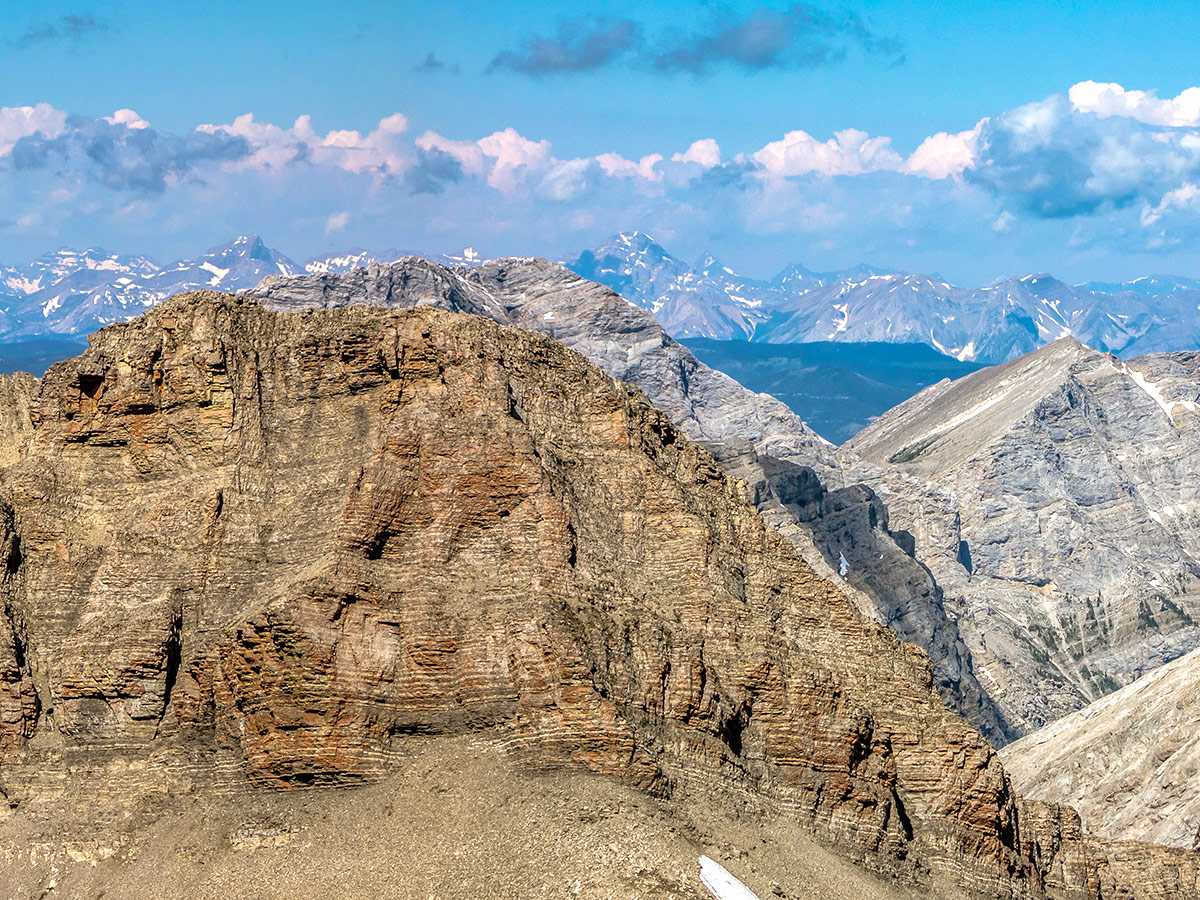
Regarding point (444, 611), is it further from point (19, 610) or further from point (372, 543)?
point (19, 610)

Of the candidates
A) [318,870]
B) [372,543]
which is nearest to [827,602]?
[372,543]

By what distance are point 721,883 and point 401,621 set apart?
17.5m

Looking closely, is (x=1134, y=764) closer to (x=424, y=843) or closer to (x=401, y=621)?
(x=401, y=621)

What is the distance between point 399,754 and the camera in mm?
50344

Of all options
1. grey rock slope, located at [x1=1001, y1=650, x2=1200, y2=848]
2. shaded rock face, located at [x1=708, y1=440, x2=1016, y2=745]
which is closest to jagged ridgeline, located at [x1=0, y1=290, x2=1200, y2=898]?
grey rock slope, located at [x1=1001, y1=650, x2=1200, y2=848]

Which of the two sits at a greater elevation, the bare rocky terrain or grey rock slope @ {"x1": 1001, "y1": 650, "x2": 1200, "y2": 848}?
the bare rocky terrain

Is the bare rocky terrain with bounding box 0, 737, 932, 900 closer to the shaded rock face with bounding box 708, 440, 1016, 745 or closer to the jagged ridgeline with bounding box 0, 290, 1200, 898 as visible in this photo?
the jagged ridgeline with bounding box 0, 290, 1200, 898

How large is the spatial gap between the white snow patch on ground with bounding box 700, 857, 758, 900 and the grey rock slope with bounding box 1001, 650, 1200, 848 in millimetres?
76962

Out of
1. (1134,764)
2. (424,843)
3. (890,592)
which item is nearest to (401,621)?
(424,843)

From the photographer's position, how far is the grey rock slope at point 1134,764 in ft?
368

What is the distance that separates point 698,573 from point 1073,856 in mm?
28966

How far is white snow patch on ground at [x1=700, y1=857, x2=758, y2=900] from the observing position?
44344 mm

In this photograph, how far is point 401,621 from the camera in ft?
170

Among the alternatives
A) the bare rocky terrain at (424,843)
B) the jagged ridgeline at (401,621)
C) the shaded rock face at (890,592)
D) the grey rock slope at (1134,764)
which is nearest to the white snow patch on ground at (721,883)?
the bare rocky terrain at (424,843)
